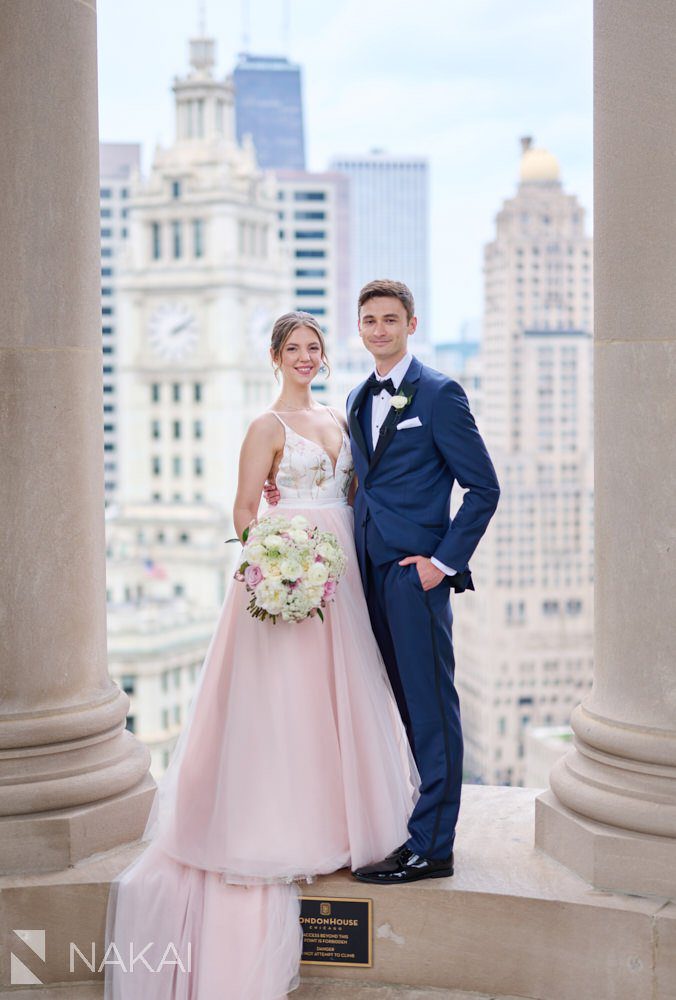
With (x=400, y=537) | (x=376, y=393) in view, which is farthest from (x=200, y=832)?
(x=376, y=393)

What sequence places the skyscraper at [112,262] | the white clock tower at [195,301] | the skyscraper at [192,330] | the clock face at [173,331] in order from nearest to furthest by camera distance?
1. the skyscraper at [192,330]
2. the white clock tower at [195,301]
3. the clock face at [173,331]
4. the skyscraper at [112,262]

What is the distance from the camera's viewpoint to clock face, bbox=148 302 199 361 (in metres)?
142

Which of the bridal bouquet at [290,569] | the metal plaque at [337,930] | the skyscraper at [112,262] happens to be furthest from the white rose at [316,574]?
the skyscraper at [112,262]

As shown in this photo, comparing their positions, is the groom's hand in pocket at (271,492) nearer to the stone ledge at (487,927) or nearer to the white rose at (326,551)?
the white rose at (326,551)

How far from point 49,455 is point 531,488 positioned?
135 metres

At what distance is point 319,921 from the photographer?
655cm

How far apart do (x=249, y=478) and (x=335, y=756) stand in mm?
1511

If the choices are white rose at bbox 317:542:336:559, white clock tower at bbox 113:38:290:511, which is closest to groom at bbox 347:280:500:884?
white rose at bbox 317:542:336:559

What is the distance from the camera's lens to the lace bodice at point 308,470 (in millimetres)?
6945

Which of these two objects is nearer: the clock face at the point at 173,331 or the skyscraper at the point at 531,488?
the skyscraper at the point at 531,488

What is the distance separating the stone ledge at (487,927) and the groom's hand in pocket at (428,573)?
1.51 metres

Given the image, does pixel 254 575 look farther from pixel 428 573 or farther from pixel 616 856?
pixel 616 856

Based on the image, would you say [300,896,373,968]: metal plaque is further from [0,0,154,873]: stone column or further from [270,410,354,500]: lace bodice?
[270,410,354,500]: lace bodice

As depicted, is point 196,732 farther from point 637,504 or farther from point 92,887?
point 637,504
